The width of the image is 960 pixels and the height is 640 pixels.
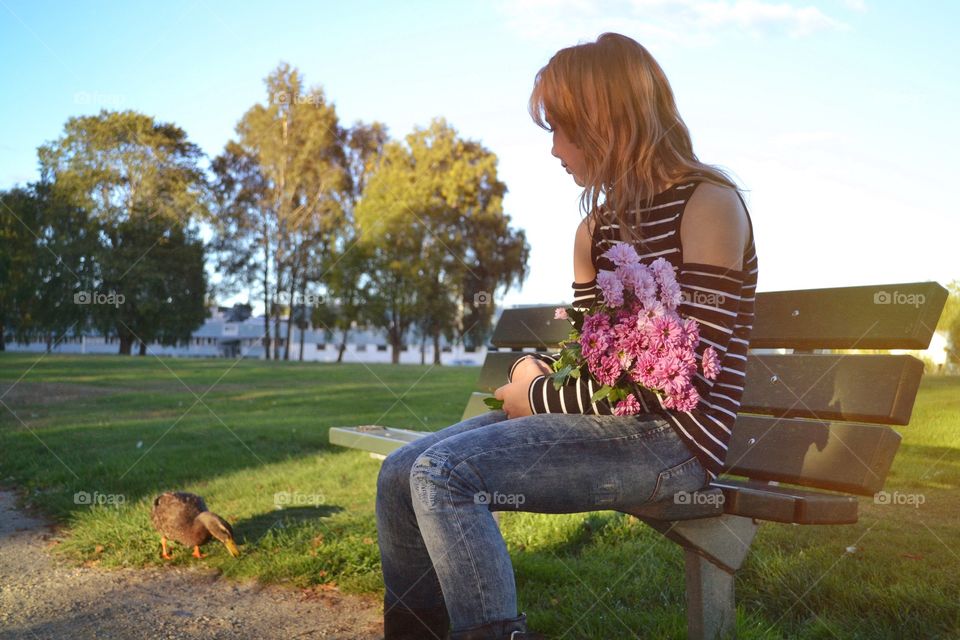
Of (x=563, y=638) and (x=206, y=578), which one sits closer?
→ (x=563, y=638)

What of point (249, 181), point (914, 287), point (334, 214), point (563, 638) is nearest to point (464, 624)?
point (563, 638)

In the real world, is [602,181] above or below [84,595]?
above

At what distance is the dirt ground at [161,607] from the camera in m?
3.03

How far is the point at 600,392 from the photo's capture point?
84.2 inches

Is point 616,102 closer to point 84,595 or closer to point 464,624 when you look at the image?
point 464,624

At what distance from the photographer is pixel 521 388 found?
233 cm

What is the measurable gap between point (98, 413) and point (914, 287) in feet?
32.1

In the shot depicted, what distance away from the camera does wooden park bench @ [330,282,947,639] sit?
2277mm

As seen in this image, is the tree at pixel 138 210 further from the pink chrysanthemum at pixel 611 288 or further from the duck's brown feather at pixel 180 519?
the pink chrysanthemum at pixel 611 288

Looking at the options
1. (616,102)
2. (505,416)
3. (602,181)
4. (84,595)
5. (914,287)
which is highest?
(616,102)
